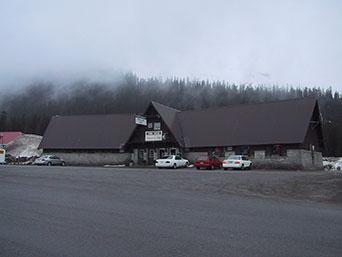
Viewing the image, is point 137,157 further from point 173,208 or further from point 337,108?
point 337,108

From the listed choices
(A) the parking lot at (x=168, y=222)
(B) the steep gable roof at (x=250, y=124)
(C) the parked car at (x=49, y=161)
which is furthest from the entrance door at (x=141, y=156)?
(A) the parking lot at (x=168, y=222)

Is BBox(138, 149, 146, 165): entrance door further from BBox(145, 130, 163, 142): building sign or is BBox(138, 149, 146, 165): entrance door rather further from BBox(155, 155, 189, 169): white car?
BBox(155, 155, 189, 169): white car

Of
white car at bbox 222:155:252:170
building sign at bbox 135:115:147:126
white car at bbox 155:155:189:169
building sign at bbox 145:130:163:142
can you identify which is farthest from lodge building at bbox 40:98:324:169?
white car at bbox 155:155:189:169

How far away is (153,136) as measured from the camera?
166 ft

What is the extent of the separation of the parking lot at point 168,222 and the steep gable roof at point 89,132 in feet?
122

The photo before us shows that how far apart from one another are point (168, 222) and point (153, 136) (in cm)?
4086

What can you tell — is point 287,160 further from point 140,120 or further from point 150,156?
point 140,120

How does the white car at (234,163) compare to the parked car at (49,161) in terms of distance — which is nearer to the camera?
the white car at (234,163)

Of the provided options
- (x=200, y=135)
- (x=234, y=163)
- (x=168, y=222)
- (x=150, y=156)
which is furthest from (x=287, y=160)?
(x=168, y=222)

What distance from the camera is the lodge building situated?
4328 cm

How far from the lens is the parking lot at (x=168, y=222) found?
746 cm

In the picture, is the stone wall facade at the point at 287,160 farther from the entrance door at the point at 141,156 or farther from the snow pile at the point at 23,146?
the snow pile at the point at 23,146

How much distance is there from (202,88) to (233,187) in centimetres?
13665

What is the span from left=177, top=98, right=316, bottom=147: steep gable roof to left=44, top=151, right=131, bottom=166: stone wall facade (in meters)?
9.22
